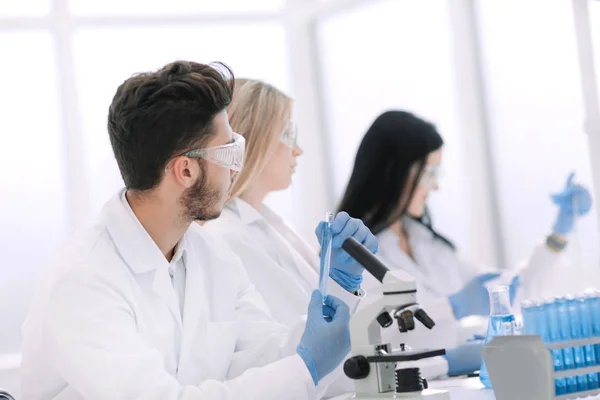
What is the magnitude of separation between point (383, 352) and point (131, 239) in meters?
0.75

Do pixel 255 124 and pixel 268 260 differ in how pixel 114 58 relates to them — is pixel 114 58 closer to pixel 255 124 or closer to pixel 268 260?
pixel 255 124

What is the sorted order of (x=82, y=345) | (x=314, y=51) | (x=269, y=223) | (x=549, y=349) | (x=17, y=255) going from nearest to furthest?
1. (x=549, y=349)
2. (x=82, y=345)
3. (x=269, y=223)
4. (x=17, y=255)
5. (x=314, y=51)

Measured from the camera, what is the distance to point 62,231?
4.58 meters

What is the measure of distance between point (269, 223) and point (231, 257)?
0.53m

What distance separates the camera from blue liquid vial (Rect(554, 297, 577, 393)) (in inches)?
65.7

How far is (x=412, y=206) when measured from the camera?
340 centimetres

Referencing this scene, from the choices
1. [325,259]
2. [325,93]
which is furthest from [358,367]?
[325,93]

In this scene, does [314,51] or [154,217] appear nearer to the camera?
[154,217]

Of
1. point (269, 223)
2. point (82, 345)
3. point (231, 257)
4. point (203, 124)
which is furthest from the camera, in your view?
point (269, 223)

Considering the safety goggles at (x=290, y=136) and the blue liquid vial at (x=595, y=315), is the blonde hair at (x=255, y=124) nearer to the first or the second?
the safety goggles at (x=290, y=136)

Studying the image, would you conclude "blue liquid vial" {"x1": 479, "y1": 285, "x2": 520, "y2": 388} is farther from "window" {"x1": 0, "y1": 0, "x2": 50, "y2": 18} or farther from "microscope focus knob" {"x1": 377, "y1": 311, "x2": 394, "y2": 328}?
"window" {"x1": 0, "y1": 0, "x2": 50, "y2": 18}

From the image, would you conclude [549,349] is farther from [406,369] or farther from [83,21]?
[83,21]

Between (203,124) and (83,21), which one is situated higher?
(83,21)

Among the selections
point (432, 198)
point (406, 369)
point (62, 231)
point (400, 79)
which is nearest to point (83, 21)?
point (62, 231)
